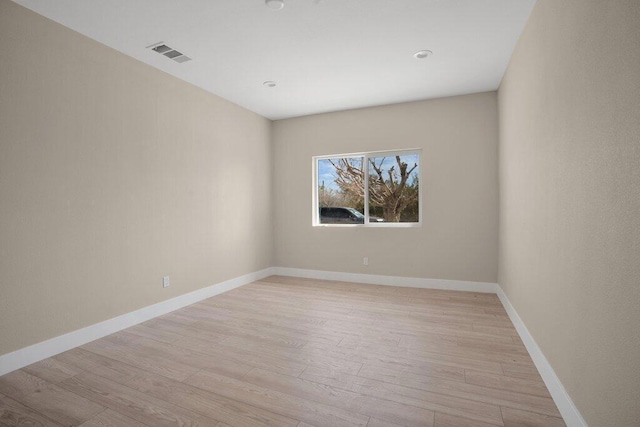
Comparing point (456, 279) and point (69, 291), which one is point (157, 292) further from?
point (456, 279)

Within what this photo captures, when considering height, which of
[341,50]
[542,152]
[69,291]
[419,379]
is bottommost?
[419,379]

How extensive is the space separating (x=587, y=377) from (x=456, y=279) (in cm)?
301

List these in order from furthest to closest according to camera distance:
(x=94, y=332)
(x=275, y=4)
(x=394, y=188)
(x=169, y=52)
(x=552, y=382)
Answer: (x=394, y=188) < (x=169, y=52) < (x=94, y=332) < (x=275, y=4) < (x=552, y=382)

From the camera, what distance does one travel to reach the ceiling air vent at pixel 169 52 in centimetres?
299

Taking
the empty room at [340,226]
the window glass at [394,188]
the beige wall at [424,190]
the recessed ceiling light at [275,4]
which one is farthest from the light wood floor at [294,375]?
the recessed ceiling light at [275,4]

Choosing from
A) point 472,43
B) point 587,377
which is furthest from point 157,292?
point 472,43

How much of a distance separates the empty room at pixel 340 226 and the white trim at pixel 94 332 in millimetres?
17

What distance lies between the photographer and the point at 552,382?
6.23ft

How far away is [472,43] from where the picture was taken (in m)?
2.99

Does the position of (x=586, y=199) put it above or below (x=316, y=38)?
below

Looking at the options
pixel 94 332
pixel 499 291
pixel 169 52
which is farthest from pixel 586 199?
pixel 94 332

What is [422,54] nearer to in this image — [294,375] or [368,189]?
[368,189]

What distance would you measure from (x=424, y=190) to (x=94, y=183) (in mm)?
3945

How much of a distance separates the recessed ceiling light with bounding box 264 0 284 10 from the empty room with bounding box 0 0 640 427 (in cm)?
9
